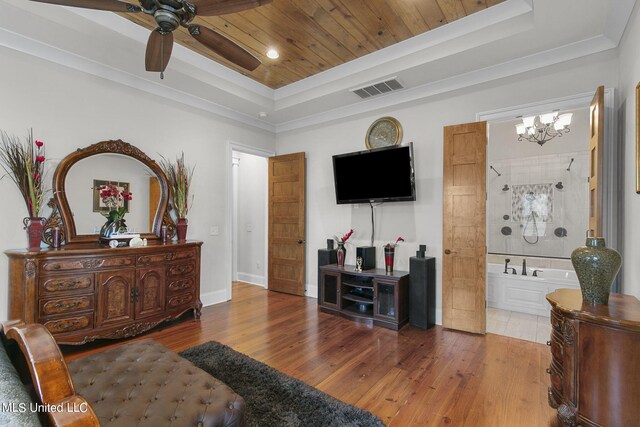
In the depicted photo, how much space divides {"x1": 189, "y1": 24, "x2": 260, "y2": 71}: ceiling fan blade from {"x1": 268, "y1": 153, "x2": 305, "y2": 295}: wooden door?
8.60ft

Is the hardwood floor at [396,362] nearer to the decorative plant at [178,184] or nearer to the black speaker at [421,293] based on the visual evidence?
the black speaker at [421,293]

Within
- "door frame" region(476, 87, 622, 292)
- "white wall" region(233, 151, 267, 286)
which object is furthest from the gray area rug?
"white wall" region(233, 151, 267, 286)

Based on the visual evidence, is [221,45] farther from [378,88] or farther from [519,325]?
[519,325]

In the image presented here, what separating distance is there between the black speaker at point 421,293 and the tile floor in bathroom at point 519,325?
68 centimetres

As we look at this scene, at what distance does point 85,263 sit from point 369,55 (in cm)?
369

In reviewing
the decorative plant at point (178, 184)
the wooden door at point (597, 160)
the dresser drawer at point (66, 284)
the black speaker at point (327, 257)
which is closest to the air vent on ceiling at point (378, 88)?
the wooden door at point (597, 160)

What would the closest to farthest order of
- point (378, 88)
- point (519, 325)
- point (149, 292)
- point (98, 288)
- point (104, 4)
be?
1. point (104, 4)
2. point (98, 288)
3. point (149, 292)
4. point (519, 325)
5. point (378, 88)

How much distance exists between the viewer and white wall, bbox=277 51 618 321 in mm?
3062

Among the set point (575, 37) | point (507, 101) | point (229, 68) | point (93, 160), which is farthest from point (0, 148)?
point (575, 37)

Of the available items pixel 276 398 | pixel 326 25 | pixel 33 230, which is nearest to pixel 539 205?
pixel 326 25

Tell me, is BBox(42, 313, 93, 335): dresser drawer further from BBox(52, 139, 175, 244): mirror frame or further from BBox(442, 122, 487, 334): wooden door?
BBox(442, 122, 487, 334): wooden door

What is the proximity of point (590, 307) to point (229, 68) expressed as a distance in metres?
4.20

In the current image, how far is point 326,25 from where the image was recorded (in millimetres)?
2971

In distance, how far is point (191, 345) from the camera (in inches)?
119
